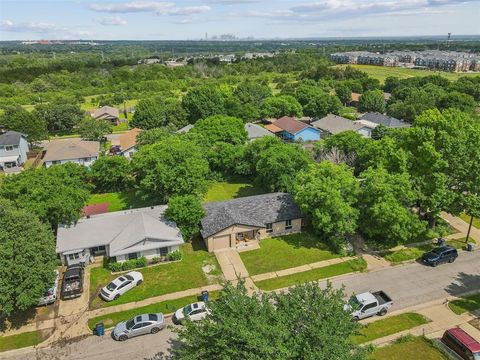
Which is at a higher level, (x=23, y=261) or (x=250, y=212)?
(x=23, y=261)

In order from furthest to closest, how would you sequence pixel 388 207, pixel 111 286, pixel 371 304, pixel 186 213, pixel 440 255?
pixel 186 213 → pixel 440 255 → pixel 388 207 → pixel 111 286 → pixel 371 304

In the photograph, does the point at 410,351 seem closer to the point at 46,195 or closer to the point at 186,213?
the point at 186,213

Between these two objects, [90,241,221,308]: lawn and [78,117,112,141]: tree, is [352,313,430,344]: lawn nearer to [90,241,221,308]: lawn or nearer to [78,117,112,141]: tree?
[90,241,221,308]: lawn

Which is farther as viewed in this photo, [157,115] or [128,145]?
[157,115]

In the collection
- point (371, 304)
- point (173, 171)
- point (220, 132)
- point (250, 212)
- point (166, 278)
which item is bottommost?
point (166, 278)

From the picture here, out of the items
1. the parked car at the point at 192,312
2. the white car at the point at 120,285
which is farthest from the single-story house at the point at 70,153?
the parked car at the point at 192,312

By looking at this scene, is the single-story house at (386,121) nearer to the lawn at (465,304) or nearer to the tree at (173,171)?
the tree at (173,171)

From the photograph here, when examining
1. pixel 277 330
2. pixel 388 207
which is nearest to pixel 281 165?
pixel 388 207
